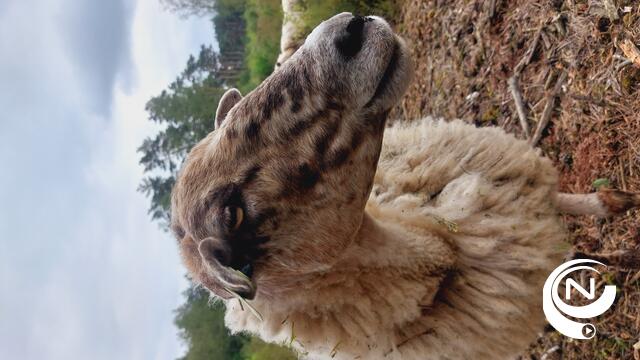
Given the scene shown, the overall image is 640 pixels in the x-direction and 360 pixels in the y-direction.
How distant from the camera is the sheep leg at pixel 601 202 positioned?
312 cm

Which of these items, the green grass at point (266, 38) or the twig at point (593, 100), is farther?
the green grass at point (266, 38)

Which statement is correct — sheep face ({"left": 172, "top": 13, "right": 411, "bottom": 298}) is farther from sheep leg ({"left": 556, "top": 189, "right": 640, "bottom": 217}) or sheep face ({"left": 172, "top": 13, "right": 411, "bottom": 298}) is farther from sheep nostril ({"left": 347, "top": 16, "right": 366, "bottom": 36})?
sheep leg ({"left": 556, "top": 189, "right": 640, "bottom": 217})

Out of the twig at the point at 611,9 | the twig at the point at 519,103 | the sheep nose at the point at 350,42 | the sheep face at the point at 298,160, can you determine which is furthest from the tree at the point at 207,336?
the sheep nose at the point at 350,42

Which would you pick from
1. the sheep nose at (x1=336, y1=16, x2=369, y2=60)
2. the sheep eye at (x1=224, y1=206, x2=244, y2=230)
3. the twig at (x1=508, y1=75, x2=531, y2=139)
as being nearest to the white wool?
the sheep eye at (x1=224, y1=206, x2=244, y2=230)

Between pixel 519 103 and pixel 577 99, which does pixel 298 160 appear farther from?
pixel 519 103

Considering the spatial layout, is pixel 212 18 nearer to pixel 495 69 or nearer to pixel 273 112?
pixel 495 69

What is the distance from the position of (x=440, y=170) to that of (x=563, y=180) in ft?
4.14

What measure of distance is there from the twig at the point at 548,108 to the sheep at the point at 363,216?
0.94 meters

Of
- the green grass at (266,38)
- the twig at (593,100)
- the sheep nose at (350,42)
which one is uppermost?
the sheep nose at (350,42)

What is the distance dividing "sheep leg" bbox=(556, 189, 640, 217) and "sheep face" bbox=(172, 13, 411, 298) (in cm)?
157

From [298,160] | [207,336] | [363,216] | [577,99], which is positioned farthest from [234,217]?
[207,336]

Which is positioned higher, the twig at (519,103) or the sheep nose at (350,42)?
the sheep nose at (350,42)

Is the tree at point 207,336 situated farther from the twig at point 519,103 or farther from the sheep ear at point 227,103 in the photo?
the sheep ear at point 227,103

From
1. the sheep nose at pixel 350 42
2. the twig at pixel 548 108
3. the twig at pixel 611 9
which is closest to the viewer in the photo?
the sheep nose at pixel 350 42
